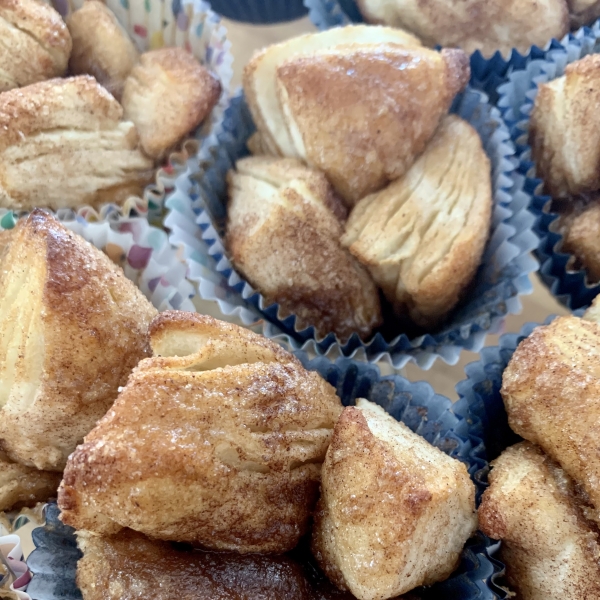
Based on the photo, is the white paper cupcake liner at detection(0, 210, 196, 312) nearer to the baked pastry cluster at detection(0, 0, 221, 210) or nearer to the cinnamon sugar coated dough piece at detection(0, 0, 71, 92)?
the baked pastry cluster at detection(0, 0, 221, 210)

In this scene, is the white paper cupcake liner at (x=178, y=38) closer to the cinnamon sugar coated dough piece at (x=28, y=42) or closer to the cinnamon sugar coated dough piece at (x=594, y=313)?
the cinnamon sugar coated dough piece at (x=28, y=42)

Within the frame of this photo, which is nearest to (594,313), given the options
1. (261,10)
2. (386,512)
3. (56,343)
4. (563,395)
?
(563,395)

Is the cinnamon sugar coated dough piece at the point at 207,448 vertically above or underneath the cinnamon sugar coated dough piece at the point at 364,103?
underneath

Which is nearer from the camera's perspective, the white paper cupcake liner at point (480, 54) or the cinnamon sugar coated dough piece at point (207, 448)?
the cinnamon sugar coated dough piece at point (207, 448)

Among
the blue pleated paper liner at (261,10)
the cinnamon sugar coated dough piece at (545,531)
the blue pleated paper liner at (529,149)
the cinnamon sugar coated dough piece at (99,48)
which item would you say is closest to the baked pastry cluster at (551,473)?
the cinnamon sugar coated dough piece at (545,531)

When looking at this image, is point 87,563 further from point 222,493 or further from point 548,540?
point 548,540

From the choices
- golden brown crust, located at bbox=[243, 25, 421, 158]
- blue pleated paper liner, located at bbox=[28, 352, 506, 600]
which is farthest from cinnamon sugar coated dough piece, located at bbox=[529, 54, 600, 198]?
blue pleated paper liner, located at bbox=[28, 352, 506, 600]

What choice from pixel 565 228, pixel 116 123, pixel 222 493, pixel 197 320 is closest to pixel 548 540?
pixel 222 493
